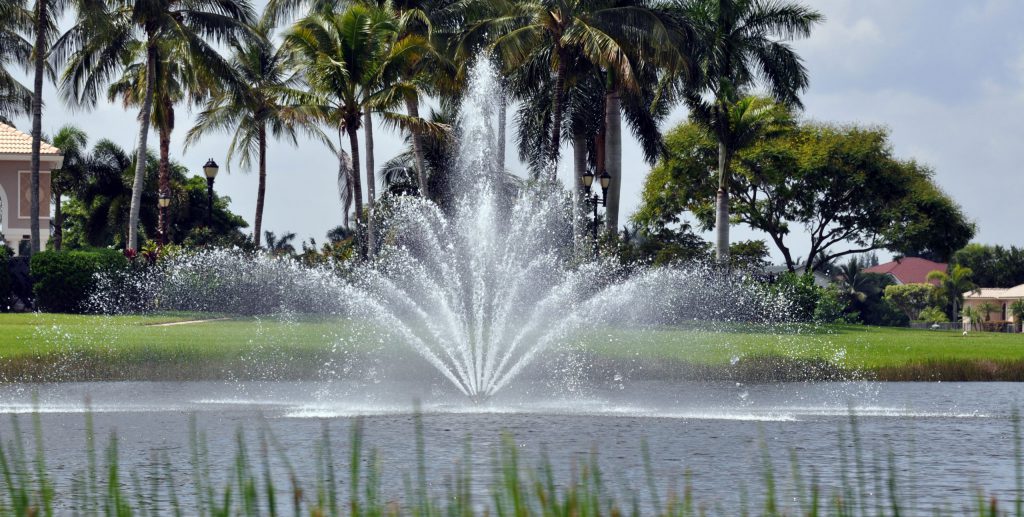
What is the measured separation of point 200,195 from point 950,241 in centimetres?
4314

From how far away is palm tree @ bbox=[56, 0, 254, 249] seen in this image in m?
41.0

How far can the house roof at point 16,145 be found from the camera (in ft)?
173

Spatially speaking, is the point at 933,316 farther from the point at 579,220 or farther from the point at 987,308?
the point at 579,220

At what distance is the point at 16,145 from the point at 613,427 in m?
42.7

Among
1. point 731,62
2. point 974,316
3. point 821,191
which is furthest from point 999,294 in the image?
point 731,62

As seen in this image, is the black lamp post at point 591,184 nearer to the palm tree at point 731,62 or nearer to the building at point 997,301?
the palm tree at point 731,62

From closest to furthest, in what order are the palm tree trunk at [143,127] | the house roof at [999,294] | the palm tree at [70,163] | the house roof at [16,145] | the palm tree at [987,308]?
the palm tree trunk at [143,127] → the house roof at [16,145] → the palm tree at [70,163] → the palm tree at [987,308] → the house roof at [999,294]

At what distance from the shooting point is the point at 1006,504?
11.8 meters

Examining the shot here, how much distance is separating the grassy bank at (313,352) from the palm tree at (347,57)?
8.59 m

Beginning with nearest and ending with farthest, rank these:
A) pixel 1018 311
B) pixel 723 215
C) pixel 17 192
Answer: pixel 723 215 < pixel 17 192 < pixel 1018 311

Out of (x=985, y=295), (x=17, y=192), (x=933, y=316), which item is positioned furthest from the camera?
(x=985, y=295)

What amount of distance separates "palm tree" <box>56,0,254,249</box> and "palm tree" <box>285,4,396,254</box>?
10.2ft

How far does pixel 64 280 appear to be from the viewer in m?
36.8

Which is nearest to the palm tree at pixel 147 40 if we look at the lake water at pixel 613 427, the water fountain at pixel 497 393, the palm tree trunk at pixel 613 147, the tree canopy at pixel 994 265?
the water fountain at pixel 497 393
